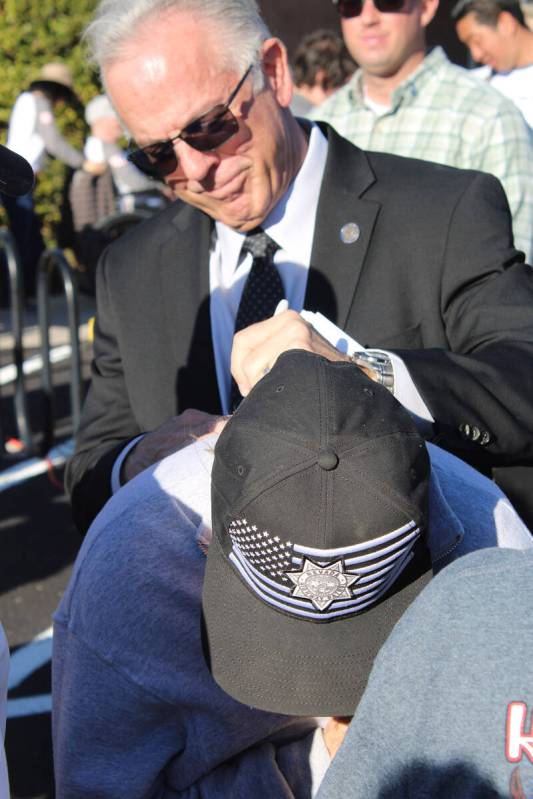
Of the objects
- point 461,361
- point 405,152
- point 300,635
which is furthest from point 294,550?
point 405,152

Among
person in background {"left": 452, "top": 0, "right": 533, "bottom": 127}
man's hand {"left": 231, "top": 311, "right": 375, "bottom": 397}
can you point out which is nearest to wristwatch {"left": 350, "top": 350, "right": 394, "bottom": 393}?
man's hand {"left": 231, "top": 311, "right": 375, "bottom": 397}

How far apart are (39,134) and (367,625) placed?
8229 mm

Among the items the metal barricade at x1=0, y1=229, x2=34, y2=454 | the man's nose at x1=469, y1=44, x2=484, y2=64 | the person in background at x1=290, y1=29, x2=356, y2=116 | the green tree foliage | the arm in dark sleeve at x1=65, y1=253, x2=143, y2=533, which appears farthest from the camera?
the green tree foliage

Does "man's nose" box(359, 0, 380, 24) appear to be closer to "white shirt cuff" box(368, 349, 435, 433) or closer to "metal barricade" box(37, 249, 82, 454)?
"white shirt cuff" box(368, 349, 435, 433)

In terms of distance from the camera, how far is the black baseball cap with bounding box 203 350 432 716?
4.66 feet

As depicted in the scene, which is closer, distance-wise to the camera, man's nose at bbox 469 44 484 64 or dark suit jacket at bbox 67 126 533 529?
dark suit jacket at bbox 67 126 533 529

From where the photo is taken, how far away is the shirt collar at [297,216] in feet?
8.29

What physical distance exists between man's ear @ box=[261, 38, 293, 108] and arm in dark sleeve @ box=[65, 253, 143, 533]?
0.62 m

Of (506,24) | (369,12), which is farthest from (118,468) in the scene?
(506,24)

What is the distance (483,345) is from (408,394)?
14.3 inches

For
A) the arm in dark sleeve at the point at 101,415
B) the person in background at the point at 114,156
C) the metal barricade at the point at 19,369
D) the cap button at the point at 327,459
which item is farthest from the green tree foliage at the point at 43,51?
the cap button at the point at 327,459

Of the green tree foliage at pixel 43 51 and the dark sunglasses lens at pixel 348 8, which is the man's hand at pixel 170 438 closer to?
the dark sunglasses lens at pixel 348 8

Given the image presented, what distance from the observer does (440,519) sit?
156 cm

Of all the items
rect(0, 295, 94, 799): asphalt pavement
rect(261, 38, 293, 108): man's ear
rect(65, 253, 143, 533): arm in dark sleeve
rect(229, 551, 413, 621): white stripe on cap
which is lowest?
rect(0, 295, 94, 799): asphalt pavement
